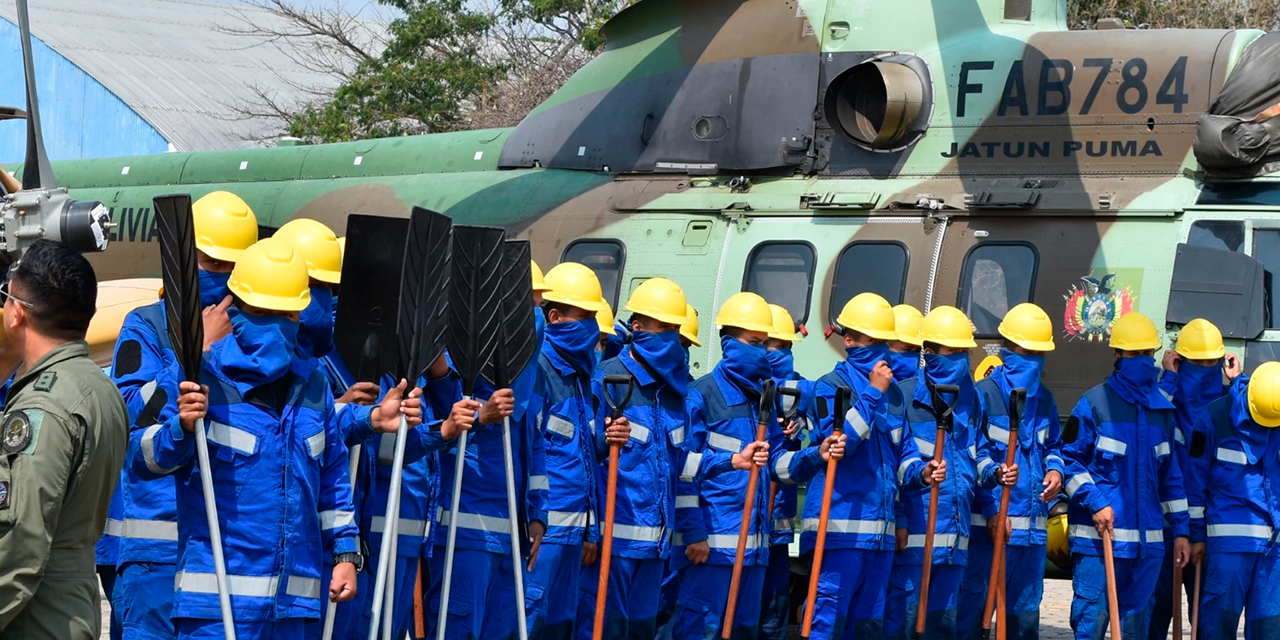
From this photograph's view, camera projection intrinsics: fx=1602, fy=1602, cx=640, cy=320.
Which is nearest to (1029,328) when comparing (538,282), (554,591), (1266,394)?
(1266,394)

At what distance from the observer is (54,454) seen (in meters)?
3.98

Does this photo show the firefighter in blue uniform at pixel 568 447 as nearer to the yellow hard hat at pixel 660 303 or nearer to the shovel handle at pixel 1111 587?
the yellow hard hat at pixel 660 303

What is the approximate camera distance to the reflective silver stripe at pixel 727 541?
7957 millimetres

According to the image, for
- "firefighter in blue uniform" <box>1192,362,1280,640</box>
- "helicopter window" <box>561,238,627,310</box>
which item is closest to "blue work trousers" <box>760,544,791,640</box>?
"firefighter in blue uniform" <box>1192,362,1280,640</box>

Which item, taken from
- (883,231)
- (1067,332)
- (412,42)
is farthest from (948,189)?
(412,42)

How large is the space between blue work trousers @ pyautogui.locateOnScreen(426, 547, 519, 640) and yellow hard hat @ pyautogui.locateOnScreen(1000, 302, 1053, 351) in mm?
3252

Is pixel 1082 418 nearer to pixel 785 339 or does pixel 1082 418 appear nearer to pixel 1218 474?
pixel 1218 474

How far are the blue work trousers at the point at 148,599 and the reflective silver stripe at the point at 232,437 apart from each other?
575 millimetres

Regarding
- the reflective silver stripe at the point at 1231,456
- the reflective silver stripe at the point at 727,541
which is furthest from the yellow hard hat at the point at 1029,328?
the reflective silver stripe at the point at 727,541

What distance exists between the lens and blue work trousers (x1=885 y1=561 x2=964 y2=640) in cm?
838

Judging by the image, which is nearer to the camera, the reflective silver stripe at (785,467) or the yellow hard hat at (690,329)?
the reflective silver stripe at (785,467)

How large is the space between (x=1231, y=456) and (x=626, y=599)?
11.1 ft

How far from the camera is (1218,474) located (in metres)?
8.59

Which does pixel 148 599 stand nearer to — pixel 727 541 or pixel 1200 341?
pixel 727 541
